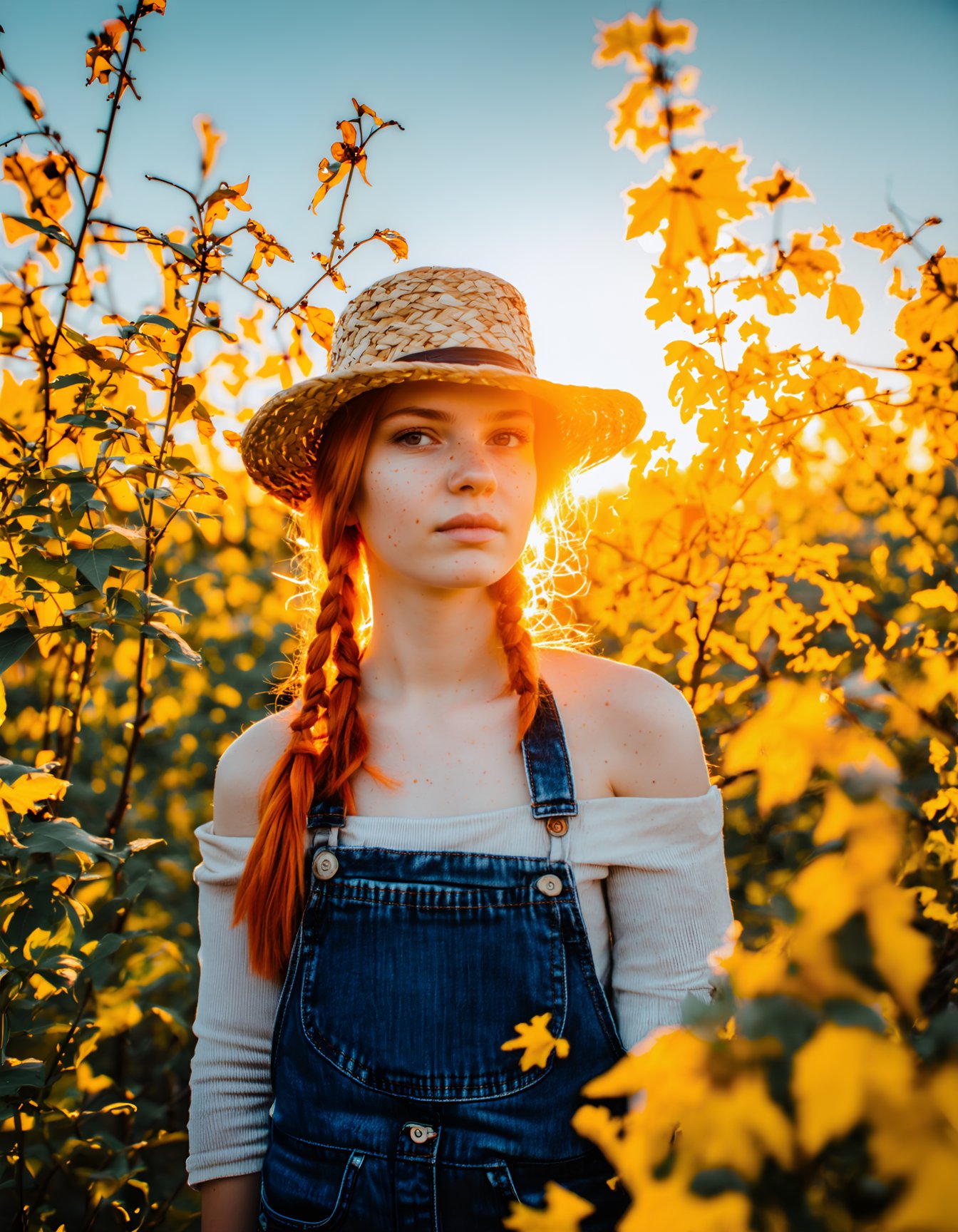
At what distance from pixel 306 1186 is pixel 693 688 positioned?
0.99 m

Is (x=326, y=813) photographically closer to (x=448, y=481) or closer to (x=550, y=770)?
(x=550, y=770)

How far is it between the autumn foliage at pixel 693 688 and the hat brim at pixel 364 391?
4.3 inches

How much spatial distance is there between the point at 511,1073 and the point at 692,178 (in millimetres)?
1066

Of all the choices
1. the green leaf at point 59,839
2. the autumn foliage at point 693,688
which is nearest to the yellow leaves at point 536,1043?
the autumn foliage at point 693,688

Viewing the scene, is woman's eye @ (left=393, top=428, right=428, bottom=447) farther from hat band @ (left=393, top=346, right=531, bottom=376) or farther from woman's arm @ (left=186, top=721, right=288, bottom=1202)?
woman's arm @ (left=186, top=721, right=288, bottom=1202)

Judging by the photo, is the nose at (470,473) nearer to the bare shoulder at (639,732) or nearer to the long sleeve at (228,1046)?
the bare shoulder at (639,732)

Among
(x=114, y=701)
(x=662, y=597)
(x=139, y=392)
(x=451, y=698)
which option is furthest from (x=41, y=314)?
(x=114, y=701)

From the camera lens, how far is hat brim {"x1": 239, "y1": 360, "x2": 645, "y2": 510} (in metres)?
1.15

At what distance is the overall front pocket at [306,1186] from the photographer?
41.9 inches

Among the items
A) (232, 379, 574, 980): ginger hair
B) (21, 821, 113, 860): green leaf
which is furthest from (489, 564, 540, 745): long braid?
(21, 821, 113, 860): green leaf

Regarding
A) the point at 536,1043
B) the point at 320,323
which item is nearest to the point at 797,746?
the point at 536,1043

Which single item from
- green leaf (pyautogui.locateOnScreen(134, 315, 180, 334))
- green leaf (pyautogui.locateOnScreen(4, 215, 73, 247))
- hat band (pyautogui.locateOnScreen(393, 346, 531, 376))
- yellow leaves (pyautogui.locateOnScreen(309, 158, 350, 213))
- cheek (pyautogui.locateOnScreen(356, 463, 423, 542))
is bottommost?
cheek (pyautogui.locateOnScreen(356, 463, 423, 542))

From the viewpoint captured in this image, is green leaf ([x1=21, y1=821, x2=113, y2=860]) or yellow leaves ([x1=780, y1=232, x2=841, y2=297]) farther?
yellow leaves ([x1=780, y1=232, x2=841, y2=297])

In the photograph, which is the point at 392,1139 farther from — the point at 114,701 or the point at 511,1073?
the point at 114,701
